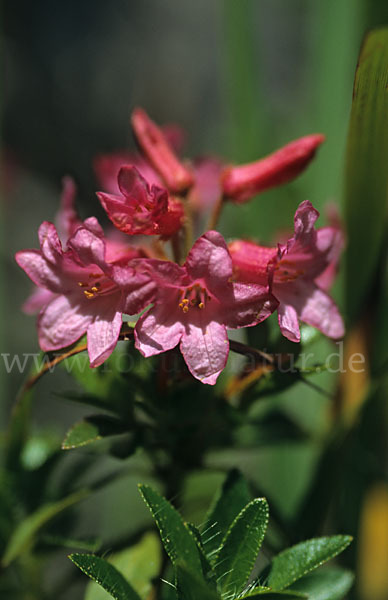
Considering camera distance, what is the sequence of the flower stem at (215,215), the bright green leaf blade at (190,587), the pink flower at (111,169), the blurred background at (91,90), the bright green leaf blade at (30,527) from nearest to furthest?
the bright green leaf blade at (190,587), the bright green leaf blade at (30,527), the flower stem at (215,215), the pink flower at (111,169), the blurred background at (91,90)

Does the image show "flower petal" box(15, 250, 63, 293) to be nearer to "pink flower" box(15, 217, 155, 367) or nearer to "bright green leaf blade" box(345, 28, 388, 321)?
"pink flower" box(15, 217, 155, 367)

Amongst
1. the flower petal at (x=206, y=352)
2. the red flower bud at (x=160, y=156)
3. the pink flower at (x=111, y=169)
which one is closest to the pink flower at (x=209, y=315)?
the flower petal at (x=206, y=352)

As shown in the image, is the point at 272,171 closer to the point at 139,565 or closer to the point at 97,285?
the point at 97,285

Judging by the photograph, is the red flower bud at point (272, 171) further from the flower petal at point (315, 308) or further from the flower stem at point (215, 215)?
the flower petal at point (315, 308)

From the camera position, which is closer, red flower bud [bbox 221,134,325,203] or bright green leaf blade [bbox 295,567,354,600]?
bright green leaf blade [bbox 295,567,354,600]

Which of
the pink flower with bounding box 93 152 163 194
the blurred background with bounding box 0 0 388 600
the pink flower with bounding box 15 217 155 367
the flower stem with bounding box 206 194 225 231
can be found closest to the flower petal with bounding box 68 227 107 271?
the pink flower with bounding box 15 217 155 367

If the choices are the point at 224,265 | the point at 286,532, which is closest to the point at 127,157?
the point at 224,265
